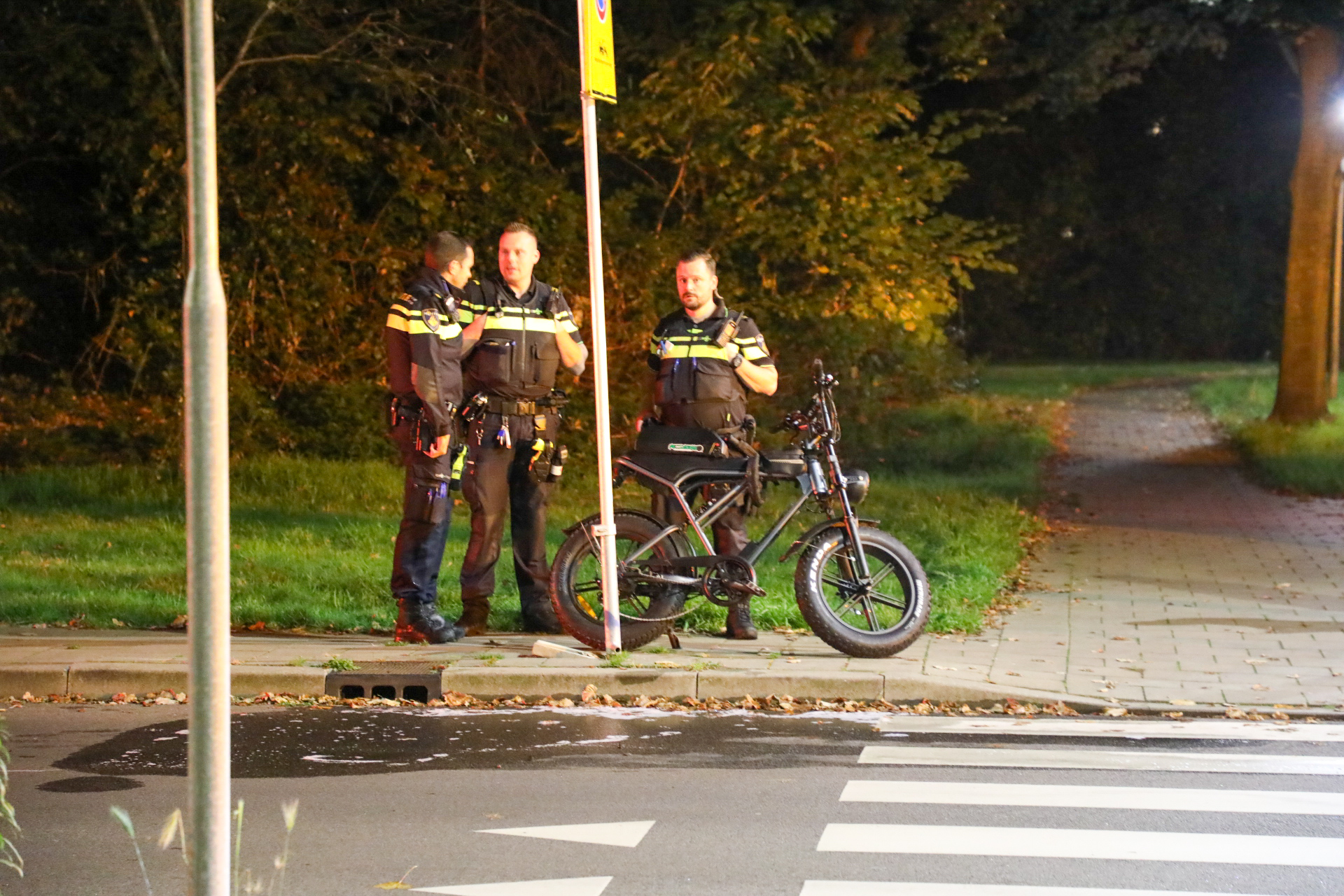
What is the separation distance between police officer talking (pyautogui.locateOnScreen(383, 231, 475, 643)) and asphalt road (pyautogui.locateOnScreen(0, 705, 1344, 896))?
1.36 meters

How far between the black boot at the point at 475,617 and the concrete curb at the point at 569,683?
3.93ft

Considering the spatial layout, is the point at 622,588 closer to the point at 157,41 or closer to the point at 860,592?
the point at 860,592

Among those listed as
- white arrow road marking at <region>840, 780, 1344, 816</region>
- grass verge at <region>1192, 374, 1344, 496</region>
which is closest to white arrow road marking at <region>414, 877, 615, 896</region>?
white arrow road marking at <region>840, 780, 1344, 816</region>

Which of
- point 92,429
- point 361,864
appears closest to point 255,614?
point 361,864

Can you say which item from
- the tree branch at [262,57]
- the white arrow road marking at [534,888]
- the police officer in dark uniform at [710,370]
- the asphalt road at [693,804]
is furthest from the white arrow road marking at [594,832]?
the tree branch at [262,57]


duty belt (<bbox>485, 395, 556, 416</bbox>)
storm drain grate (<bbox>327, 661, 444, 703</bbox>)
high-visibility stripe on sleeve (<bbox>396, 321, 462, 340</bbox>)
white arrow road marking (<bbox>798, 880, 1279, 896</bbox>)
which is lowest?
white arrow road marking (<bbox>798, 880, 1279, 896</bbox>)

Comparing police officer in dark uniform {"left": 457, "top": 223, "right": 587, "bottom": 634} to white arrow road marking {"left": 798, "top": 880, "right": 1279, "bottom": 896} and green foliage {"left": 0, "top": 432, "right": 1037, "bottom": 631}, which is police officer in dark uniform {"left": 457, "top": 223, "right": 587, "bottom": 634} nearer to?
green foliage {"left": 0, "top": 432, "right": 1037, "bottom": 631}

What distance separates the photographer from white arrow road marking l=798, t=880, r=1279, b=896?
5.22 m

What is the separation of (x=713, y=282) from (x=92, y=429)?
11.9 metres

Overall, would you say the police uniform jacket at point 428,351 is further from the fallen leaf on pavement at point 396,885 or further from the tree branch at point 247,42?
the tree branch at point 247,42

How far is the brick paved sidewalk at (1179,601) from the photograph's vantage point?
857 cm

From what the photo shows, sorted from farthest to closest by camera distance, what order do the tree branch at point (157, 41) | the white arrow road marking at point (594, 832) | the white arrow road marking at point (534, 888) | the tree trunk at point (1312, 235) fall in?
the tree trunk at point (1312, 235) → the tree branch at point (157, 41) → the white arrow road marking at point (594, 832) → the white arrow road marking at point (534, 888)

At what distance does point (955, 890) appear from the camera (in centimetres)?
525

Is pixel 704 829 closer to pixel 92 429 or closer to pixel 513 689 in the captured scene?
pixel 513 689
